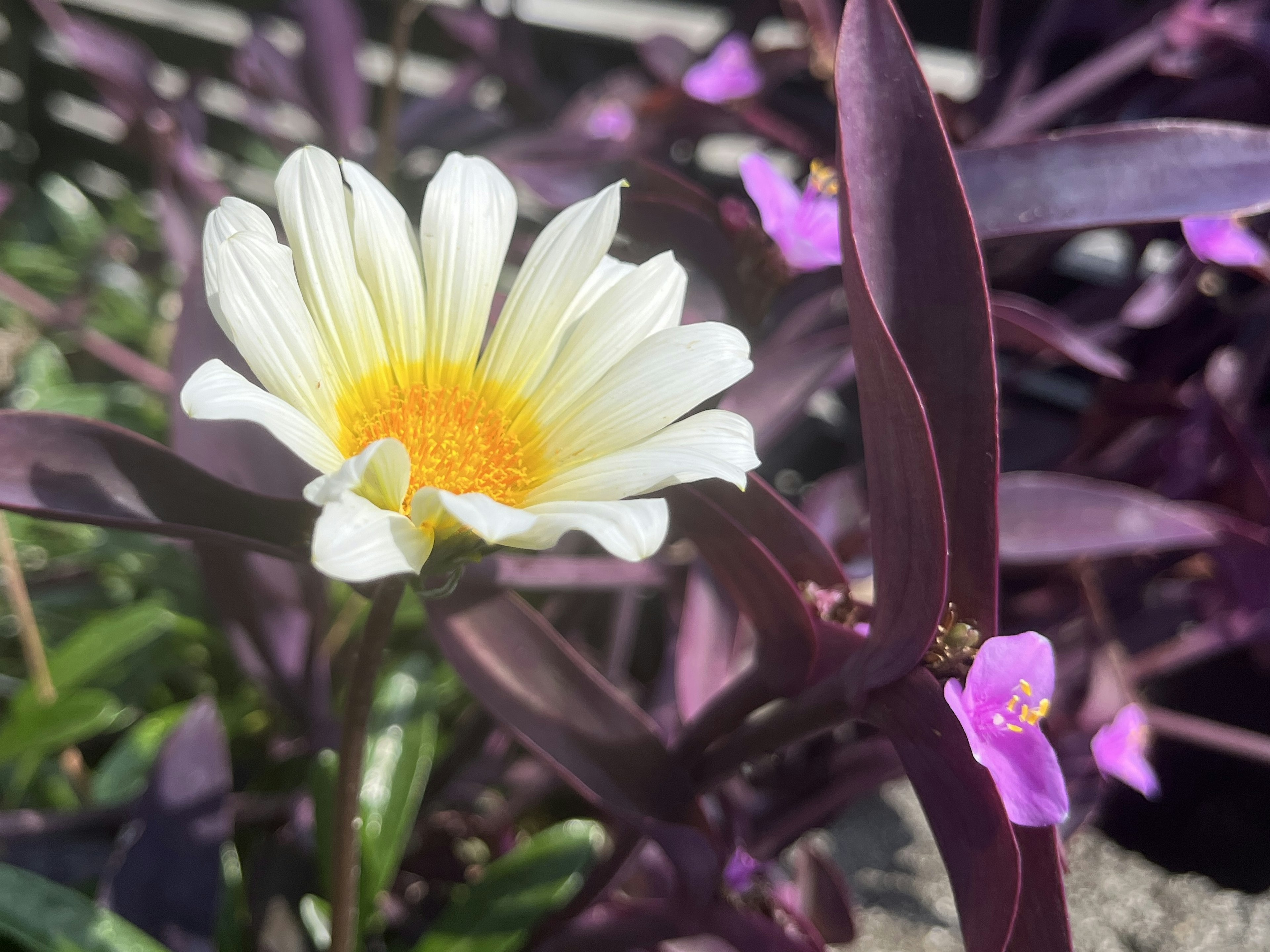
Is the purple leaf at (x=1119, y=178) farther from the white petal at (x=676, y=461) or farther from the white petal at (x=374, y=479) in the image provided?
the white petal at (x=374, y=479)

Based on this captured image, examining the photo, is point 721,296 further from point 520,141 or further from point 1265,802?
point 1265,802

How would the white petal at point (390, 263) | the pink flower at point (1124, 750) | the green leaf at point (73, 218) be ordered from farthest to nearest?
the green leaf at point (73, 218) < the pink flower at point (1124, 750) < the white petal at point (390, 263)

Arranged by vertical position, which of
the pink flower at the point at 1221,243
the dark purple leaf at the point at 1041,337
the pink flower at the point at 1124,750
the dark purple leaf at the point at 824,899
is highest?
the pink flower at the point at 1221,243

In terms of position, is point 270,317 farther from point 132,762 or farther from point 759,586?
point 132,762

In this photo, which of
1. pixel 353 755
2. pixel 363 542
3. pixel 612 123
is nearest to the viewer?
pixel 363 542

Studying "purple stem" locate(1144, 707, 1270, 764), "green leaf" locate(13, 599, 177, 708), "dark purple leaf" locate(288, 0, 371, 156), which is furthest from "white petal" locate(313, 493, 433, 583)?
"dark purple leaf" locate(288, 0, 371, 156)

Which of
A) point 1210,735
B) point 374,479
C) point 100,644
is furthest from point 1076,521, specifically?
point 100,644

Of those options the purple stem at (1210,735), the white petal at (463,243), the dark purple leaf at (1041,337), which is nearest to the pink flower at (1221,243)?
the dark purple leaf at (1041,337)
